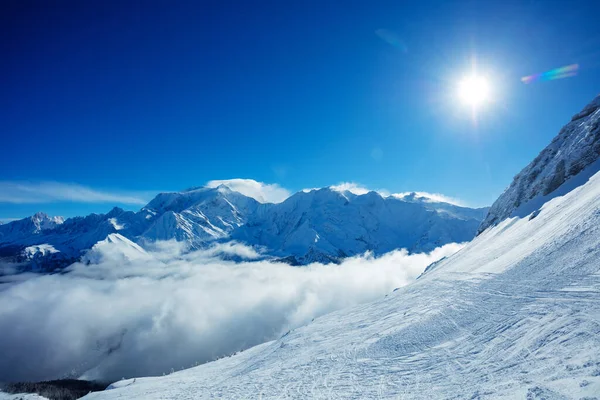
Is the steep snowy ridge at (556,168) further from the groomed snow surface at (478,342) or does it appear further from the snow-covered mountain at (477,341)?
the groomed snow surface at (478,342)

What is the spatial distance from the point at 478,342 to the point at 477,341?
0.16 metres

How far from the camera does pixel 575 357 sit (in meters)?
11.8

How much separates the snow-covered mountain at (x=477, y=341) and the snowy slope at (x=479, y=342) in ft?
0.23

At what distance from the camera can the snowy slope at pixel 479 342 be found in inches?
496

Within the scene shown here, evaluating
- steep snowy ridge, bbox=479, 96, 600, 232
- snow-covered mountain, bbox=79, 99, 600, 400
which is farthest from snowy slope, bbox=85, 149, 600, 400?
steep snowy ridge, bbox=479, 96, 600, 232

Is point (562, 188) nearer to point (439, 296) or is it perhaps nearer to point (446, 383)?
point (439, 296)

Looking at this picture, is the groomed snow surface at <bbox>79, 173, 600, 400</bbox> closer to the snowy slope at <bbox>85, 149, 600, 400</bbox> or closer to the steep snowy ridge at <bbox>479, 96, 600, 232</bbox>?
the snowy slope at <bbox>85, 149, 600, 400</bbox>

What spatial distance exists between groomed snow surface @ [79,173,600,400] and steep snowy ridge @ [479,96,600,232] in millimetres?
27406

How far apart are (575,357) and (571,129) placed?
8052cm

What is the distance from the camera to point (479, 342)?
1709 cm

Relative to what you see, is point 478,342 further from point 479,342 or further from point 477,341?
point 477,341

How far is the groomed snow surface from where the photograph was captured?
12.6 metres

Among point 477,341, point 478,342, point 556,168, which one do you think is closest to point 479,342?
point 478,342

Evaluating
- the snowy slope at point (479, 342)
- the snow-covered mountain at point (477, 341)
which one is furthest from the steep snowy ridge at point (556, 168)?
the snowy slope at point (479, 342)
